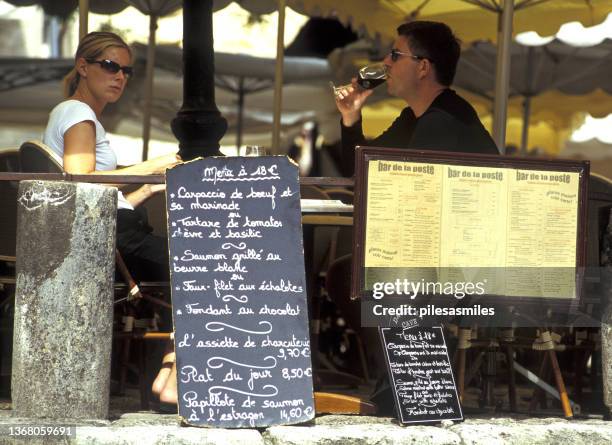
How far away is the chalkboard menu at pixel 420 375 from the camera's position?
5031mm

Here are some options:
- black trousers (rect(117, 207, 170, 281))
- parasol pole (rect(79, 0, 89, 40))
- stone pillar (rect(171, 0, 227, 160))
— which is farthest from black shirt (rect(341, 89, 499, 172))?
parasol pole (rect(79, 0, 89, 40))

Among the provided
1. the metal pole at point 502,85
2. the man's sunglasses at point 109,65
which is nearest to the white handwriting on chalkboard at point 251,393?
the man's sunglasses at point 109,65

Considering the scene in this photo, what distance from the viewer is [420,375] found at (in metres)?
5.14

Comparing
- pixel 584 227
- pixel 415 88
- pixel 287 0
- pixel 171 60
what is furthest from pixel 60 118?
pixel 171 60

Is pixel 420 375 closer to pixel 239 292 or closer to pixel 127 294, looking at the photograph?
pixel 239 292

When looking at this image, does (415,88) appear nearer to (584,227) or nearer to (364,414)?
(584,227)

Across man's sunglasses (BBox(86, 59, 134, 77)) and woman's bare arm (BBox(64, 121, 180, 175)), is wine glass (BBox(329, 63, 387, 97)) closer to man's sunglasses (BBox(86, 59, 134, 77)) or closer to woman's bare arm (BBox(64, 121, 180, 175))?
woman's bare arm (BBox(64, 121, 180, 175))

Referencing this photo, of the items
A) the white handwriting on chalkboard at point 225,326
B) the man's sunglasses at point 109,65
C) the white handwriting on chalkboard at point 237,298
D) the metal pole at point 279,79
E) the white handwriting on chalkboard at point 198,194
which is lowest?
the white handwriting on chalkboard at point 225,326

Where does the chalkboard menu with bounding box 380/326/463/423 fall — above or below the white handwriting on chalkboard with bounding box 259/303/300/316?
below

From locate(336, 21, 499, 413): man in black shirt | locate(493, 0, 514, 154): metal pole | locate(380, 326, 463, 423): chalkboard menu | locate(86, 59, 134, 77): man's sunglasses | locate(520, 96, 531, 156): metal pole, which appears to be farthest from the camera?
locate(520, 96, 531, 156): metal pole

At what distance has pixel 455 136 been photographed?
5418 millimetres

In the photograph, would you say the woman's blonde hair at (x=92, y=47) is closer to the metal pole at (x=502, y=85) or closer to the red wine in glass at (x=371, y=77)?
the red wine in glass at (x=371, y=77)

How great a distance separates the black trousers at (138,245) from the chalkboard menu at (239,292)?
1.59 ft

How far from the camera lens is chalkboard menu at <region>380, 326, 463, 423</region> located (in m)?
5.03
